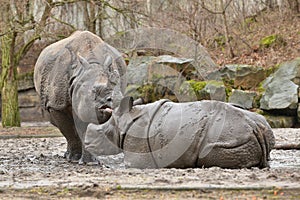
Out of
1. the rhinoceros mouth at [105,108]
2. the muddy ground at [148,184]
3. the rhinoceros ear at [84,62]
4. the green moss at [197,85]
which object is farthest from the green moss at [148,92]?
the muddy ground at [148,184]

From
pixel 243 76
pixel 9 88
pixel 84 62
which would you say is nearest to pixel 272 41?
pixel 243 76

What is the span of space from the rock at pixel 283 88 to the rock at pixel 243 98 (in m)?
0.37

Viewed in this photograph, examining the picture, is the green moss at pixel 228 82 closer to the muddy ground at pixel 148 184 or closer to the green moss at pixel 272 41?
the green moss at pixel 272 41

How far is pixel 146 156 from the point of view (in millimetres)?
8086

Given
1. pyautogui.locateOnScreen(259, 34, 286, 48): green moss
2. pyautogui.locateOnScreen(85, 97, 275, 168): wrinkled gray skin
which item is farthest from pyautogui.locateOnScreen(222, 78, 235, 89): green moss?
pyautogui.locateOnScreen(85, 97, 275, 168): wrinkled gray skin

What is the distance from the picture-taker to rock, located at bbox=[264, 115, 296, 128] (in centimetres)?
1850

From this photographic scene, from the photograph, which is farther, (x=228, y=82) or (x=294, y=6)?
(x=294, y=6)

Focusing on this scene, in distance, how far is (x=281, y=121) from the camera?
18.6 meters

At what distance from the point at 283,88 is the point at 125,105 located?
12.1 m

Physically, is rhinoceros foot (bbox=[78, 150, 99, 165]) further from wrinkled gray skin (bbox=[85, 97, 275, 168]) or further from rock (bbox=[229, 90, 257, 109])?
rock (bbox=[229, 90, 257, 109])

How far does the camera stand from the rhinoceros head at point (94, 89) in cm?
874

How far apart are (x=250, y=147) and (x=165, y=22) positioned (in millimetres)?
17560

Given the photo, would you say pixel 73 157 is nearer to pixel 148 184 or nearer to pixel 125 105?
pixel 125 105

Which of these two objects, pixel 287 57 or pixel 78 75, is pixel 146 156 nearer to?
pixel 78 75
